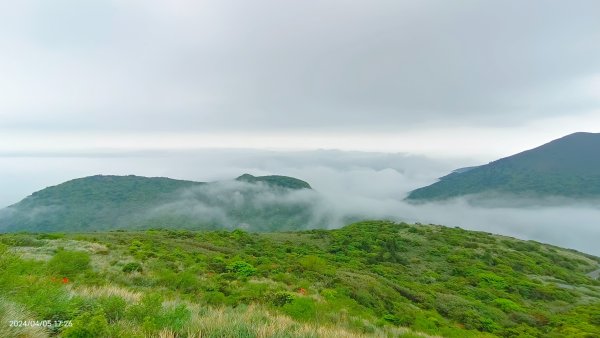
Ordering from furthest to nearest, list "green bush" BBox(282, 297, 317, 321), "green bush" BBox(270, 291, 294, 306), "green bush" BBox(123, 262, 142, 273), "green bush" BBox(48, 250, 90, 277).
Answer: "green bush" BBox(123, 262, 142, 273), "green bush" BBox(48, 250, 90, 277), "green bush" BBox(270, 291, 294, 306), "green bush" BBox(282, 297, 317, 321)

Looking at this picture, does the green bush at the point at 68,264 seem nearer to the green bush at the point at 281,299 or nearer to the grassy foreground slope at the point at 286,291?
the grassy foreground slope at the point at 286,291

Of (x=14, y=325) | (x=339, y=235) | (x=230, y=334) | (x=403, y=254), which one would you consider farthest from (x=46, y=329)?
(x=339, y=235)

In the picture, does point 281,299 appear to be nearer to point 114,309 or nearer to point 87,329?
point 114,309

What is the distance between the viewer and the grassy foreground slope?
5.78m

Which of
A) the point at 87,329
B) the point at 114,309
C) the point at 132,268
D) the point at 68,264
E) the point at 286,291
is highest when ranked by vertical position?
the point at 87,329

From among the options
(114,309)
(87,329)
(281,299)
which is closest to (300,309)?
(281,299)

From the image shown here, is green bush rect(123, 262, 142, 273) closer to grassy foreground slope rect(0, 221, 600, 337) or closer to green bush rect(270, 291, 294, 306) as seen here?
grassy foreground slope rect(0, 221, 600, 337)

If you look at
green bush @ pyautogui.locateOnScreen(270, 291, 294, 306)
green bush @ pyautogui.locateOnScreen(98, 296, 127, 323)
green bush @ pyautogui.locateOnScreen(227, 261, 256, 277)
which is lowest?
green bush @ pyautogui.locateOnScreen(227, 261, 256, 277)

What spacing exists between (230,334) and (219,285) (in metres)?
11.4

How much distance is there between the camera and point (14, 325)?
14.7ft

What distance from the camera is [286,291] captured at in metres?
15.9

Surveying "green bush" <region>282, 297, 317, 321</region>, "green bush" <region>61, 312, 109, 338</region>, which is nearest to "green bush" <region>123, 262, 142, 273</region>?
"green bush" <region>282, 297, 317, 321</region>

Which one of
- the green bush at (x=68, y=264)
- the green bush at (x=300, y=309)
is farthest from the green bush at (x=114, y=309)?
the green bush at (x=68, y=264)

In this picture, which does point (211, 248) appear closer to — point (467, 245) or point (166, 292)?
point (166, 292)
